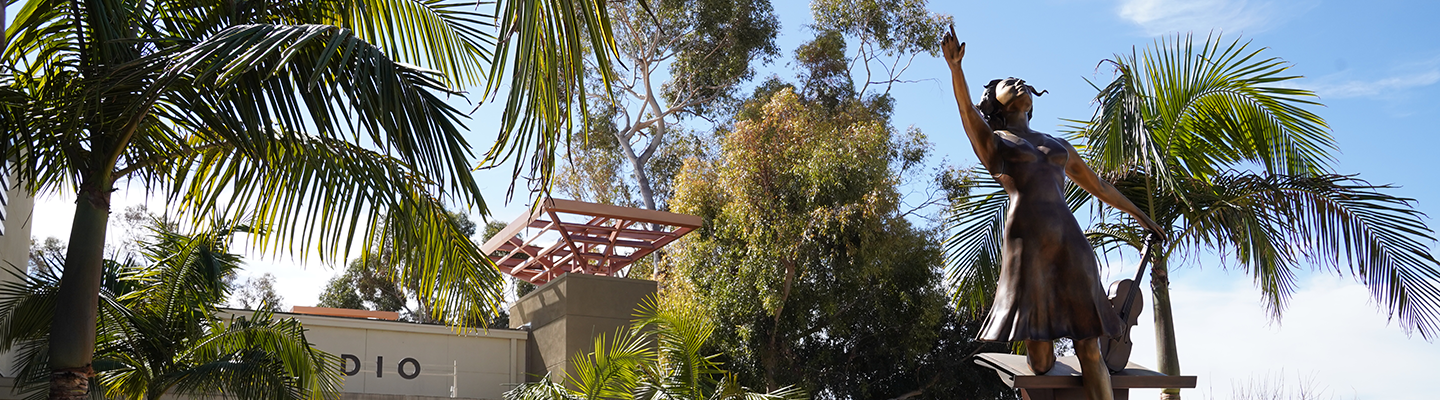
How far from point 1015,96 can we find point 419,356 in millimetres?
12267

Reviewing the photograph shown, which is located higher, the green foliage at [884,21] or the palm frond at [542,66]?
the green foliage at [884,21]

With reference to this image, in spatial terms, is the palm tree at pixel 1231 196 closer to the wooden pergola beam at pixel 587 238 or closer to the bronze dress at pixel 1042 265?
the bronze dress at pixel 1042 265

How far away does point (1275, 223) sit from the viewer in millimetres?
8133

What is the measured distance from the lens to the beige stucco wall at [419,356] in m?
15.2

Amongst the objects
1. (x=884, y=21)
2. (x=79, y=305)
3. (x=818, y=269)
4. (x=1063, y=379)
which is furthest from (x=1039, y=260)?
(x=884, y=21)

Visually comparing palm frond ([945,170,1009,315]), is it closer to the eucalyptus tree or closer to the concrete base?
the concrete base

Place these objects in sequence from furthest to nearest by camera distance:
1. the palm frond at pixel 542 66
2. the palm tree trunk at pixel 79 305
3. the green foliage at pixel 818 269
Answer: the green foliage at pixel 818 269, the palm tree trunk at pixel 79 305, the palm frond at pixel 542 66

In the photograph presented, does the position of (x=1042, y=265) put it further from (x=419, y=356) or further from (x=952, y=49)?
(x=419, y=356)

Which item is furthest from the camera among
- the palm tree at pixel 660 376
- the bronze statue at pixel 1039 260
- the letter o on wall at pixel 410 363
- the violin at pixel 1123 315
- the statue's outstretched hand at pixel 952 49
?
the letter o on wall at pixel 410 363

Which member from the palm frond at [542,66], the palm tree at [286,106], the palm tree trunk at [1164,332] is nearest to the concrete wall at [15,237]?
the palm tree at [286,106]

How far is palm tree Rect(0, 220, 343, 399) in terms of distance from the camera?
762cm

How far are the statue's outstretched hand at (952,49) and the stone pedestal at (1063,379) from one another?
1.31 meters

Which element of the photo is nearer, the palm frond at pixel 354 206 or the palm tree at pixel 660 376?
the palm frond at pixel 354 206

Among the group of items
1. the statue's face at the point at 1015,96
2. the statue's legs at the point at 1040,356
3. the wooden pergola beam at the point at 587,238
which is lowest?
the statue's legs at the point at 1040,356
